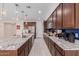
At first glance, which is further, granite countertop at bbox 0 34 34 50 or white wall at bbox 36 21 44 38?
white wall at bbox 36 21 44 38

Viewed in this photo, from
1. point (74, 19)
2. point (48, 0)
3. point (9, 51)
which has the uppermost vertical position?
point (48, 0)

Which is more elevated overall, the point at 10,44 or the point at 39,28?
the point at 39,28

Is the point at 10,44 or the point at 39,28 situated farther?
the point at 39,28

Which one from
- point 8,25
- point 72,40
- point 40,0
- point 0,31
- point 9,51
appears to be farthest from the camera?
point 8,25

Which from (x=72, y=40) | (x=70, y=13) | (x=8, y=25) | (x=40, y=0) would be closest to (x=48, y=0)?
(x=40, y=0)

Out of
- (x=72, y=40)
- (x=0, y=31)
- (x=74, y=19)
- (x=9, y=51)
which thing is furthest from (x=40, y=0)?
(x=0, y=31)

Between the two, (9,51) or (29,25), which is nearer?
(9,51)

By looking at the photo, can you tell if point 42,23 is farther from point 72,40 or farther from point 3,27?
point 72,40

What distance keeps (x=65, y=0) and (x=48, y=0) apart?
25cm

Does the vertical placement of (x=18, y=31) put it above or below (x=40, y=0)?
below

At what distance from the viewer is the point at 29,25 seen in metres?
16.6

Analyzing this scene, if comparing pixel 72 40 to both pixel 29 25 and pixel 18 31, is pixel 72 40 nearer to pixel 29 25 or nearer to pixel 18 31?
pixel 18 31

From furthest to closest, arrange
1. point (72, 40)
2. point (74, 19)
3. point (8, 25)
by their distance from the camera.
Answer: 1. point (8, 25)
2. point (72, 40)
3. point (74, 19)

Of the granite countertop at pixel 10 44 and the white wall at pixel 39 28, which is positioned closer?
the granite countertop at pixel 10 44
